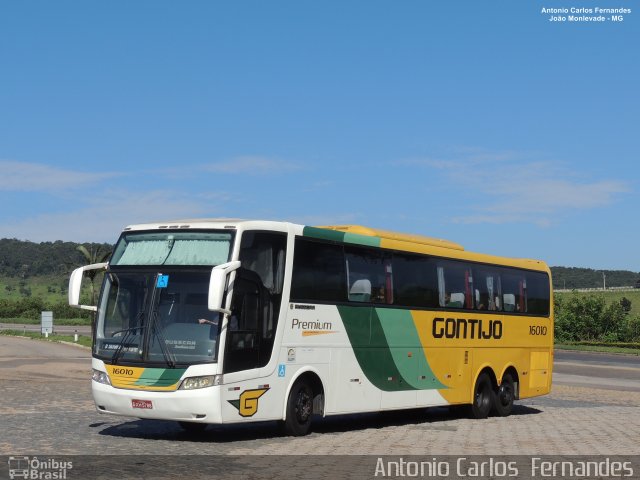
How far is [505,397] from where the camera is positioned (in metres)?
23.3

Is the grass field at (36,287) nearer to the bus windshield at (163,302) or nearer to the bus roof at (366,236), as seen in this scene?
the bus roof at (366,236)

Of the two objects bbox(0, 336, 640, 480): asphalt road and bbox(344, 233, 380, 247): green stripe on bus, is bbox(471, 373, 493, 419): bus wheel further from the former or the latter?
bbox(344, 233, 380, 247): green stripe on bus

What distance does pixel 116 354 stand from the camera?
15.1 metres

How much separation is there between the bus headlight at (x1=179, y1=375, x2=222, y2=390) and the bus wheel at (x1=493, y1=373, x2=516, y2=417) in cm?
993

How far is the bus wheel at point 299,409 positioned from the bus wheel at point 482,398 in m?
6.48

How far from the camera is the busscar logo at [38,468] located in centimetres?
1111

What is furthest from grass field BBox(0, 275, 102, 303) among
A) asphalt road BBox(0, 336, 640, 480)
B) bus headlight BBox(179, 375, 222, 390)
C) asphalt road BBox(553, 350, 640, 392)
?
bus headlight BBox(179, 375, 222, 390)

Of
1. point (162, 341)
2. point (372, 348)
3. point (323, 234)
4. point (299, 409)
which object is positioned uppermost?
point (323, 234)

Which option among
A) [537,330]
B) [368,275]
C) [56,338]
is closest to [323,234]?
[368,275]

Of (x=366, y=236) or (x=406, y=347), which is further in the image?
(x=406, y=347)

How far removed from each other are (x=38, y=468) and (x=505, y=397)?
45.4ft

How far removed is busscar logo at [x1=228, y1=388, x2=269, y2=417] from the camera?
1498 cm

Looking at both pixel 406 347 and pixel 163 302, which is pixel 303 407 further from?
pixel 406 347

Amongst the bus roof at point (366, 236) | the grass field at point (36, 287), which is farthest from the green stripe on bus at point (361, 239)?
the grass field at point (36, 287)
